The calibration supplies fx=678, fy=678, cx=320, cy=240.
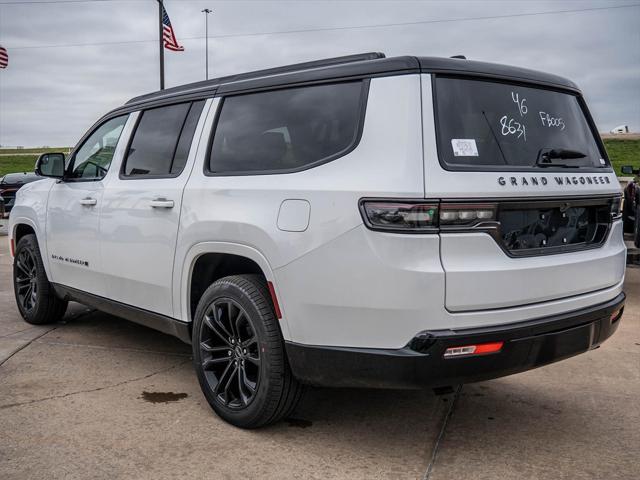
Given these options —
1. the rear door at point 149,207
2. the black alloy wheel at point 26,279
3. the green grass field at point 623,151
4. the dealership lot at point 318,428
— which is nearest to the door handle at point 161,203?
the rear door at point 149,207

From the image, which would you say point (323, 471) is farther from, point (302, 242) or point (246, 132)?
point (246, 132)

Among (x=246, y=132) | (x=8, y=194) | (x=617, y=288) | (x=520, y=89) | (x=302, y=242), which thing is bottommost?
(x=8, y=194)

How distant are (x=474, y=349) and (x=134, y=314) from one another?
2469 mm

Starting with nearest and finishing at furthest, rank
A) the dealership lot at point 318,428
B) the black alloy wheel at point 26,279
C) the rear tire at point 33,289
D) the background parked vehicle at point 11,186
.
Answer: the dealership lot at point 318,428 → the rear tire at point 33,289 → the black alloy wheel at point 26,279 → the background parked vehicle at point 11,186

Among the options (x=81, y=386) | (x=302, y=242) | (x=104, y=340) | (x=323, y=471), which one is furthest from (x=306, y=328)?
(x=104, y=340)

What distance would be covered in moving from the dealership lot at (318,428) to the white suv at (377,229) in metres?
0.29

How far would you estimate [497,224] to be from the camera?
2.91m

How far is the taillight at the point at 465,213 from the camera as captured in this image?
282cm

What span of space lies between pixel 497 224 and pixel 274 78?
1483mm

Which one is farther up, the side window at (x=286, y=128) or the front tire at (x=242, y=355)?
the side window at (x=286, y=128)

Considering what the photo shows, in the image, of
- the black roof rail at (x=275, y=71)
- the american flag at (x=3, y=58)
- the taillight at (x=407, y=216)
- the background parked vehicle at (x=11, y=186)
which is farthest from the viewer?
the american flag at (x=3, y=58)

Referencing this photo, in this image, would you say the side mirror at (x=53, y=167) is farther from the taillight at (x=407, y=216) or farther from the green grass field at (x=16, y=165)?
the green grass field at (x=16, y=165)

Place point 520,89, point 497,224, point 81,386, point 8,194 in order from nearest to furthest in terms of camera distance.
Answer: point 497,224, point 520,89, point 81,386, point 8,194

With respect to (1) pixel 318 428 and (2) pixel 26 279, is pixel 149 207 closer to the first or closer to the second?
(1) pixel 318 428
